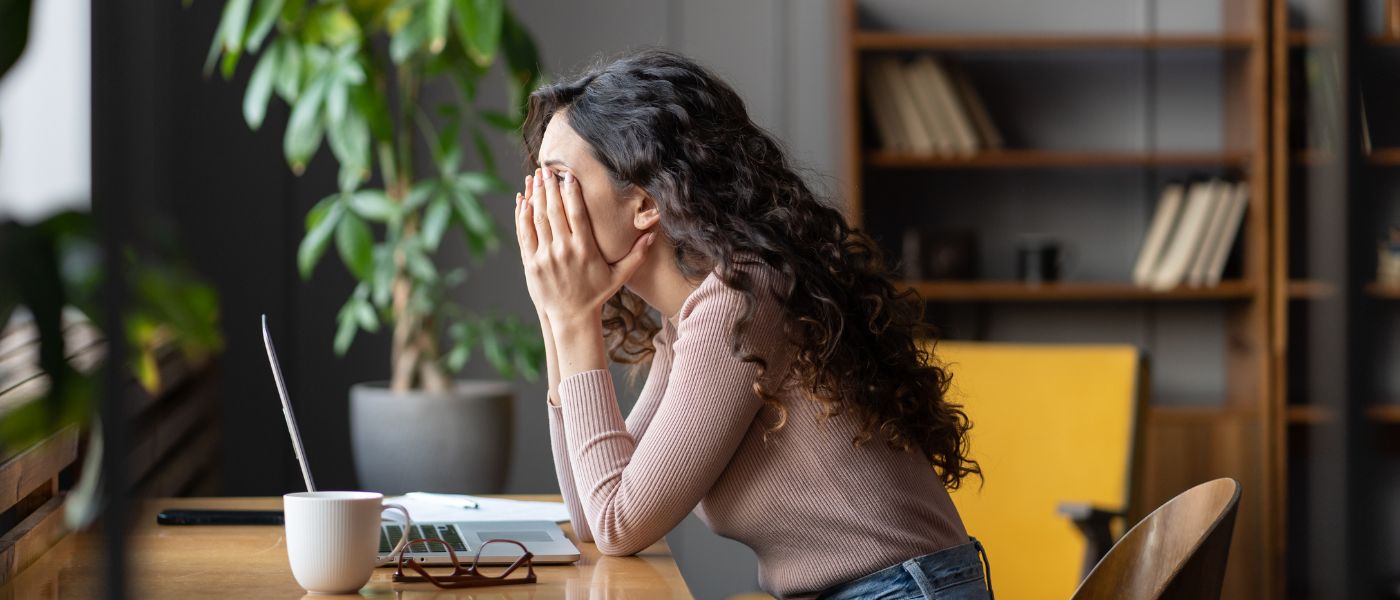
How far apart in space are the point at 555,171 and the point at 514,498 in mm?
428

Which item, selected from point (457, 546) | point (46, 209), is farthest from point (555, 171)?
point (46, 209)

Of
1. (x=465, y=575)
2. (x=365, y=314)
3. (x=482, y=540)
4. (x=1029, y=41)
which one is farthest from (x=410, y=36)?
(x=465, y=575)

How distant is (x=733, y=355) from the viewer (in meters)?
1.15

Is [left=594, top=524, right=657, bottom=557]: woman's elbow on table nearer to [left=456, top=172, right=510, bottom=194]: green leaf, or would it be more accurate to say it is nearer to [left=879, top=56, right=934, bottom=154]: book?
[left=456, top=172, right=510, bottom=194]: green leaf

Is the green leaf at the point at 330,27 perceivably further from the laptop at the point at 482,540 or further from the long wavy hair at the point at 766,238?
the laptop at the point at 482,540

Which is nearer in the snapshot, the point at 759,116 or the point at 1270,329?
the point at 1270,329

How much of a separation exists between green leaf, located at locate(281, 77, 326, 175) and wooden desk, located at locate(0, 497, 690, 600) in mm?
1313

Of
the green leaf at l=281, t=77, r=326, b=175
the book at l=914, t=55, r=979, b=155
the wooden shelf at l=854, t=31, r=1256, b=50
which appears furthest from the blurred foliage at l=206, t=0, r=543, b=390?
the book at l=914, t=55, r=979, b=155

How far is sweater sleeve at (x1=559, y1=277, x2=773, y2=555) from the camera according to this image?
1.12 meters

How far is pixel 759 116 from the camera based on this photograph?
10.3 feet

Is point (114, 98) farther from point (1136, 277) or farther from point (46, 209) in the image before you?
point (1136, 277)

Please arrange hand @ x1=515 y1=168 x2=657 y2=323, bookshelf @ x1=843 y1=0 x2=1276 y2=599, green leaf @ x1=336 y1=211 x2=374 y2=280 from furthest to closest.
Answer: bookshelf @ x1=843 y1=0 x2=1276 y2=599 < green leaf @ x1=336 y1=211 x2=374 y2=280 < hand @ x1=515 y1=168 x2=657 y2=323

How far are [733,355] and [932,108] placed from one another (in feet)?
6.43

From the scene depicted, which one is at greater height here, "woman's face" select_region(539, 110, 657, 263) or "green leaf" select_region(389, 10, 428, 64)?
"green leaf" select_region(389, 10, 428, 64)
